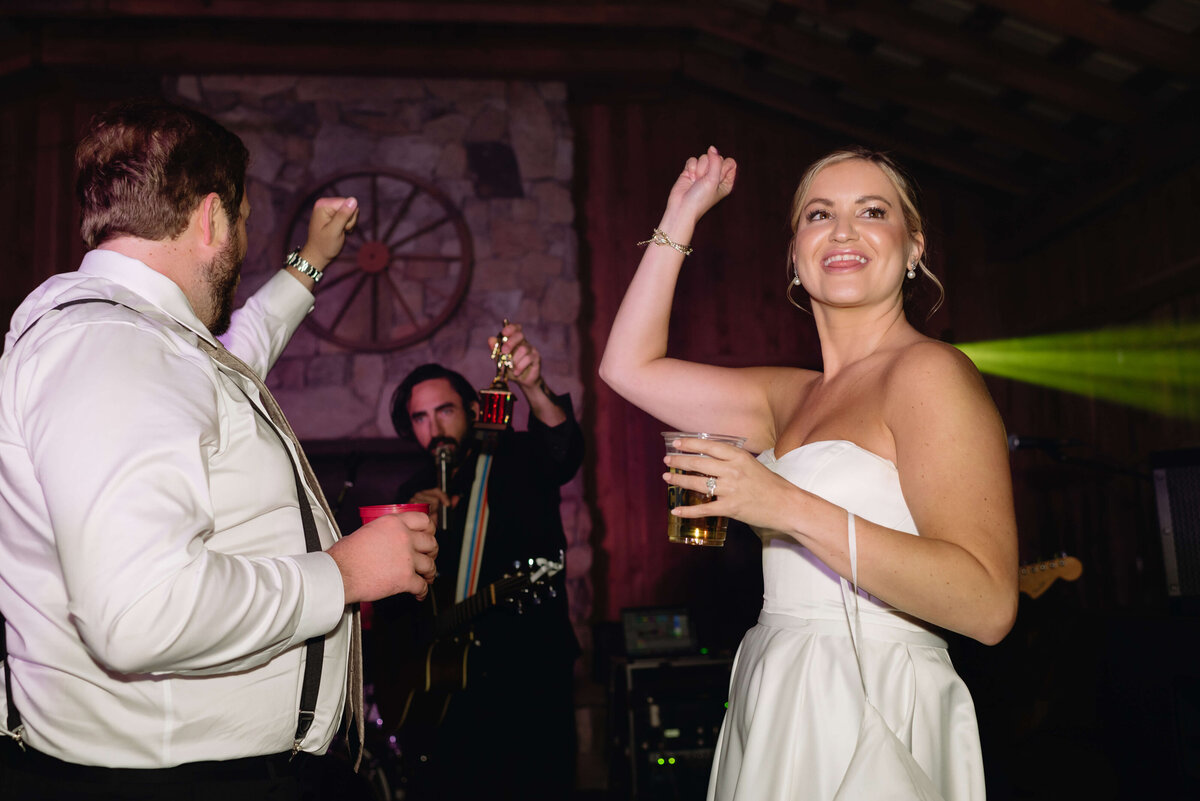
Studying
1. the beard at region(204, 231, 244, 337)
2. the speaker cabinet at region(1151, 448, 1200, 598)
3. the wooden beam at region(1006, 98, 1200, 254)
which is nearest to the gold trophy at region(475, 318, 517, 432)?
the beard at region(204, 231, 244, 337)

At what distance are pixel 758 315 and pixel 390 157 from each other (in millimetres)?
2807

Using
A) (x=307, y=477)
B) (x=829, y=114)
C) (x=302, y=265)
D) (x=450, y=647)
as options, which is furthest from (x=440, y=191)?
(x=307, y=477)

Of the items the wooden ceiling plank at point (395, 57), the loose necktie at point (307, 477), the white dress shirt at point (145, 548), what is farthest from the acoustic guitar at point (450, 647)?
the wooden ceiling plank at point (395, 57)

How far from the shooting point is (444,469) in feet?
12.8

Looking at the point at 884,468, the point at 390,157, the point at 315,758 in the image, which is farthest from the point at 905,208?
the point at 390,157

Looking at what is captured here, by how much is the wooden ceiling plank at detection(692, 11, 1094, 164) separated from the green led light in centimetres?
113

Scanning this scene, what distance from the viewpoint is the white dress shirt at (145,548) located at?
4.16 feet

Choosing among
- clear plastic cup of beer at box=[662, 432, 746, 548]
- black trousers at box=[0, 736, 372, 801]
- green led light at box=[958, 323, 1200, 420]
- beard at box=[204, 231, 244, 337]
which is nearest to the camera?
black trousers at box=[0, 736, 372, 801]

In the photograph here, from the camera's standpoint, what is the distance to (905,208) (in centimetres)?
193

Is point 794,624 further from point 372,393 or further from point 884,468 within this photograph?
point 372,393

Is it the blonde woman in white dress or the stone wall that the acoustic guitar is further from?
the stone wall

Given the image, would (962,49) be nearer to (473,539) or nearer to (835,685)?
(473,539)

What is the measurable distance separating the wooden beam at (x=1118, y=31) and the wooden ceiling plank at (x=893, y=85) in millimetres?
1366

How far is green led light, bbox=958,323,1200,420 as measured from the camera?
4.70 metres
